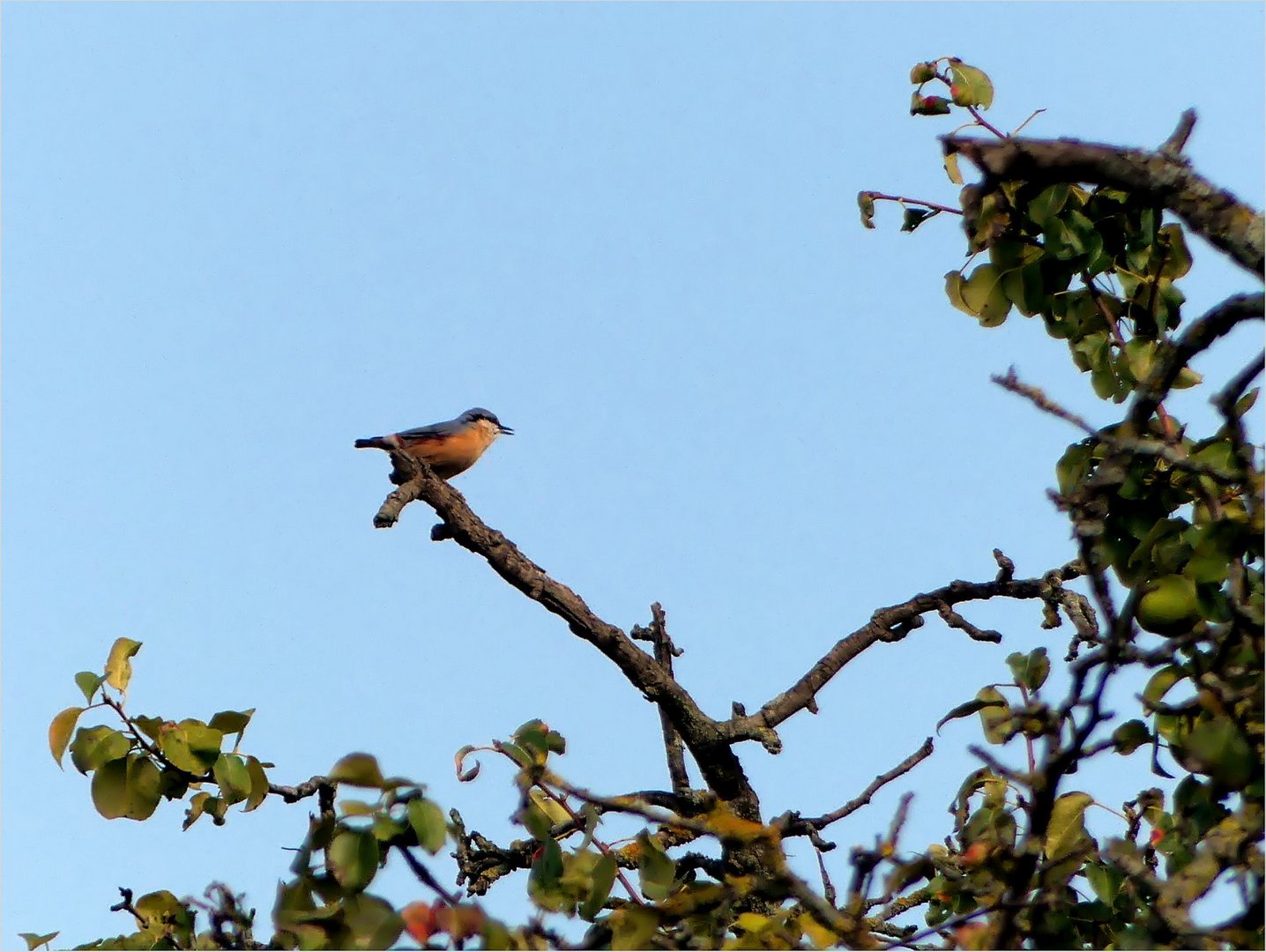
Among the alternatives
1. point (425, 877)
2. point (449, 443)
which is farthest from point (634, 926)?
point (449, 443)

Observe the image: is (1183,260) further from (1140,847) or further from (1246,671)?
(1246,671)

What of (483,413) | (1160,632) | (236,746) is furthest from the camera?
(483,413)

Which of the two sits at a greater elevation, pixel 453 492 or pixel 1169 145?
pixel 453 492

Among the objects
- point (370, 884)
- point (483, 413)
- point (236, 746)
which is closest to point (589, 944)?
point (370, 884)

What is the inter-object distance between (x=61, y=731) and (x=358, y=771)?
55.9 inches

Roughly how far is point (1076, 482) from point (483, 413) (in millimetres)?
8074

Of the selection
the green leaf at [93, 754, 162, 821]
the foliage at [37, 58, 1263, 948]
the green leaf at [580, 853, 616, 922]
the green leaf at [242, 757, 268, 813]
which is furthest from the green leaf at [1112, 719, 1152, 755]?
the green leaf at [93, 754, 162, 821]

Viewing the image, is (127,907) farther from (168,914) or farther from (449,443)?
(449,443)

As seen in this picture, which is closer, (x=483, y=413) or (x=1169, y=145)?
(x=1169, y=145)

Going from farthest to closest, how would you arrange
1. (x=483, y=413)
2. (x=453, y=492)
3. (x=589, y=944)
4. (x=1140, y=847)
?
1. (x=483, y=413)
2. (x=453, y=492)
3. (x=1140, y=847)
4. (x=589, y=944)

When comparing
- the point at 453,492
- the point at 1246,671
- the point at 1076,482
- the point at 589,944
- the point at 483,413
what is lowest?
the point at 589,944

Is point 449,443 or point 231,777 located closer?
point 231,777

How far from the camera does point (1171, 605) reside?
3.70 m

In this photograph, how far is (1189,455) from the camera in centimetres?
409
